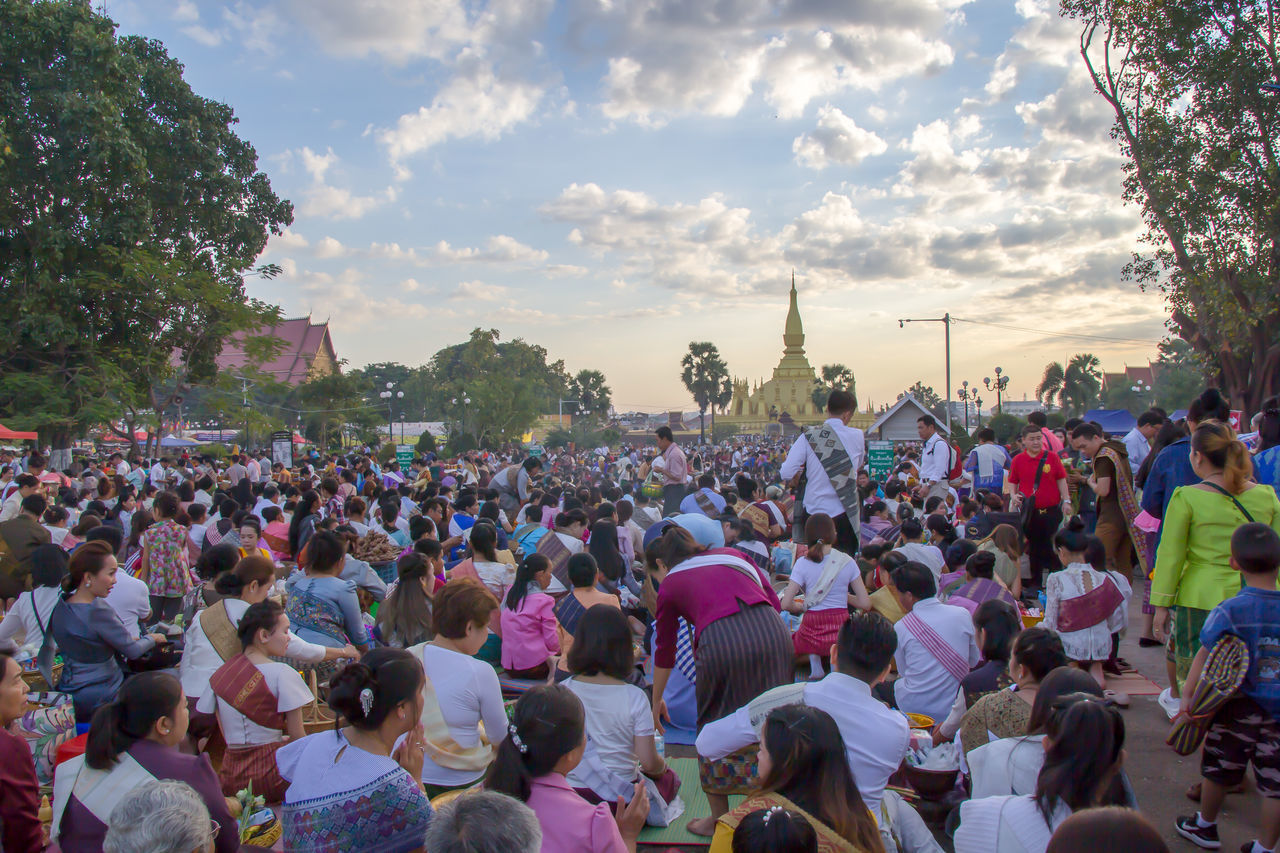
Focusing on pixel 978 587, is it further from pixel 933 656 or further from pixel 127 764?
pixel 127 764

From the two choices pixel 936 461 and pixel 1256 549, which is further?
pixel 936 461

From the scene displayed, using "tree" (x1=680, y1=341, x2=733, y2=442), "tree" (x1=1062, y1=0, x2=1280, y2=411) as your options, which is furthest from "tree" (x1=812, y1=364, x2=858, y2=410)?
"tree" (x1=1062, y1=0, x2=1280, y2=411)

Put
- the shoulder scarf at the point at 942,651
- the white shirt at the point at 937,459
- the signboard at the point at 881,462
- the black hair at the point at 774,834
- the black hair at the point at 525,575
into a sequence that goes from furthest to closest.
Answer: the signboard at the point at 881,462
the white shirt at the point at 937,459
the black hair at the point at 525,575
the shoulder scarf at the point at 942,651
the black hair at the point at 774,834

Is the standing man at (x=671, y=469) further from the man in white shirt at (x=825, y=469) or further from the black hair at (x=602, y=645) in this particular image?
the black hair at (x=602, y=645)

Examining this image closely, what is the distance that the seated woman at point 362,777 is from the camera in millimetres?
2607

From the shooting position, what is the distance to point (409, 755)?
3344 mm

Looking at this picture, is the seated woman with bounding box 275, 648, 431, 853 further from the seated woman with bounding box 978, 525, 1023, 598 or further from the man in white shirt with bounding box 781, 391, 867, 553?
the seated woman with bounding box 978, 525, 1023, 598

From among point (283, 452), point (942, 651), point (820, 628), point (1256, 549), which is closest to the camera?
point (1256, 549)

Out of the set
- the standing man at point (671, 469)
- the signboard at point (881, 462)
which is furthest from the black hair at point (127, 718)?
the signboard at point (881, 462)

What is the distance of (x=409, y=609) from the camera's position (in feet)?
16.9

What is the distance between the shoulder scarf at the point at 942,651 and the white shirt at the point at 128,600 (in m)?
4.90

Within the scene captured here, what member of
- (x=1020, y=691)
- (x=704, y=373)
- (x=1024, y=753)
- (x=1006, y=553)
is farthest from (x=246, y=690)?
(x=704, y=373)

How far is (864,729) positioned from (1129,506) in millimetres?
5318

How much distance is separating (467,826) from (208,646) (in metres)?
3.14
